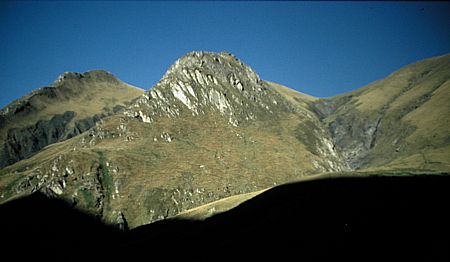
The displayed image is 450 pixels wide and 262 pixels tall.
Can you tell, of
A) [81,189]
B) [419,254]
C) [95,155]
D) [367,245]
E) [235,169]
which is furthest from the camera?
[235,169]

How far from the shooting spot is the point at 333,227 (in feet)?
137

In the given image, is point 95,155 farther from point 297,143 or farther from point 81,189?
point 297,143

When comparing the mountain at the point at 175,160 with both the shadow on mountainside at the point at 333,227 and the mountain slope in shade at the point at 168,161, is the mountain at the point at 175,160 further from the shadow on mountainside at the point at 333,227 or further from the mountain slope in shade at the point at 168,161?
the shadow on mountainside at the point at 333,227

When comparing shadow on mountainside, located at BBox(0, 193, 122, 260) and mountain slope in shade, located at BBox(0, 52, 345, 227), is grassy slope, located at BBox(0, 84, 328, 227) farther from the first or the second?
shadow on mountainside, located at BBox(0, 193, 122, 260)

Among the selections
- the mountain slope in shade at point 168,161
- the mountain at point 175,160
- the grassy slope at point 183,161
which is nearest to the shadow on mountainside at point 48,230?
the mountain at point 175,160

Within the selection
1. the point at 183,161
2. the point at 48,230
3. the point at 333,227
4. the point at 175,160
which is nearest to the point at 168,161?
the point at 175,160

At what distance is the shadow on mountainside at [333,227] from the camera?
34031 mm

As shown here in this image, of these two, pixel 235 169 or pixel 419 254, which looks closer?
pixel 419 254

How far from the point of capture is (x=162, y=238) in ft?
249

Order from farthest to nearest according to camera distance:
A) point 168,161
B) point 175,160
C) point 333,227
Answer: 1. point 175,160
2. point 168,161
3. point 333,227

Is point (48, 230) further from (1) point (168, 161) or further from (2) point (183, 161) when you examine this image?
(2) point (183, 161)

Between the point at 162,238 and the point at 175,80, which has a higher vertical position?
the point at 175,80

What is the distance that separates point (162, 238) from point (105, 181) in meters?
61.3

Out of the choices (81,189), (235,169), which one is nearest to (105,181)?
(81,189)
